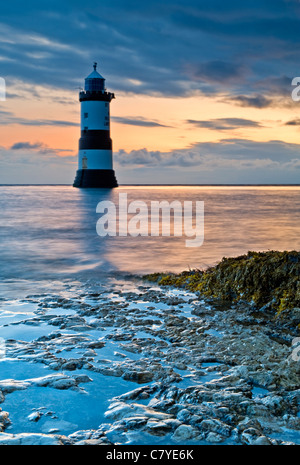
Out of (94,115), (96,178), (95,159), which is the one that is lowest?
(96,178)

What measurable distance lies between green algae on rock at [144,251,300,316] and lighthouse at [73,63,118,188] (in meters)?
39.6

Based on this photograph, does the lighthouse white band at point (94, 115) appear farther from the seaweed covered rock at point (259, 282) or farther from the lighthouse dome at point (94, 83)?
the seaweed covered rock at point (259, 282)

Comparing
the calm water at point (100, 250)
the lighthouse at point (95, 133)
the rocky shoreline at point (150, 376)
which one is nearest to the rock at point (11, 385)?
the rocky shoreline at point (150, 376)

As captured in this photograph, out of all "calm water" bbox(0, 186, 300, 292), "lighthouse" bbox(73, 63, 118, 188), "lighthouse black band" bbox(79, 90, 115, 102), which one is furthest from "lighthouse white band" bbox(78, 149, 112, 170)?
"calm water" bbox(0, 186, 300, 292)

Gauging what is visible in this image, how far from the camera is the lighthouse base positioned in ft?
150

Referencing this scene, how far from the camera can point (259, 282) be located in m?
6.03

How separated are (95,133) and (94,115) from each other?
197 cm

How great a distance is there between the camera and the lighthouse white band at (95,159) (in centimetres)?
4509

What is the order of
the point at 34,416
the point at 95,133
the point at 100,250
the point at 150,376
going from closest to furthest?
the point at 34,416 → the point at 150,376 → the point at 100,250 → the point at 95,133

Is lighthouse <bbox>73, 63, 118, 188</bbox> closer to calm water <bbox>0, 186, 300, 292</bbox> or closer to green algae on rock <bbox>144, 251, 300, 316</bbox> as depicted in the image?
calm water <bbox>0, 186, 300, 292</bbox>

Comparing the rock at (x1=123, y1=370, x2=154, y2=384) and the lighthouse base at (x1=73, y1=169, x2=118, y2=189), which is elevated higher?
the lighthouse base at (x1=73, y1=169, x2=118, y2=189)

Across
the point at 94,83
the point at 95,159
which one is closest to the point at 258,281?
the point at 95,159

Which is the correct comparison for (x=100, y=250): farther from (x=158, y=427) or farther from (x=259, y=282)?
(x=158, y=427)
